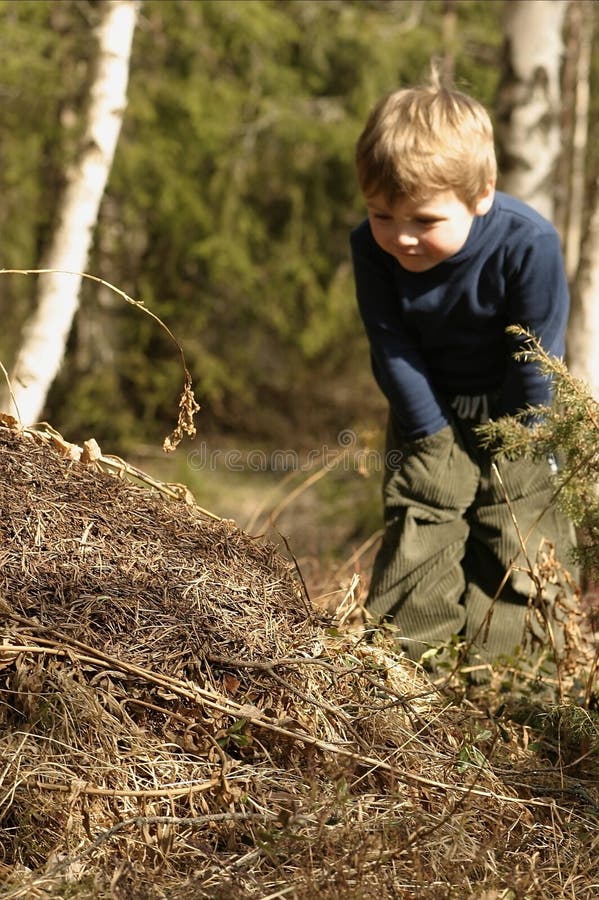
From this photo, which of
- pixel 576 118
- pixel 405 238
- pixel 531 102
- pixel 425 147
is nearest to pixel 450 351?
pixel 405 238

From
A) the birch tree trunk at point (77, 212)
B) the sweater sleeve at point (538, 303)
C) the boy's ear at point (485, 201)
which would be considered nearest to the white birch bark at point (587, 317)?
the sweater sleeve at point (538, 303)

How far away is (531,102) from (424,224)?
1880mm

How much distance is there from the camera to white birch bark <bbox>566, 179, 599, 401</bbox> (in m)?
3.92

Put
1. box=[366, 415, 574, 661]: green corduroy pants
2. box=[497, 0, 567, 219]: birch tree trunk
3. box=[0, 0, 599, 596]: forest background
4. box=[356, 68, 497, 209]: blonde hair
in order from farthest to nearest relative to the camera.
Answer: box=[0, 0, 599, 596]: forest background < box=[497, 0, 567, 219]: birch tree trunk < box=[366, 415, 574, 661]: green corduroy pants < box=[356, 68, 497, 209]: blonde hair

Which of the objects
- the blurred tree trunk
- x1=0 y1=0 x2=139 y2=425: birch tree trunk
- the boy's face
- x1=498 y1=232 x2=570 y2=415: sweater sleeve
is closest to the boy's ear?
the boy's face

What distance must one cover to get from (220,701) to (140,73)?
6.43 metres

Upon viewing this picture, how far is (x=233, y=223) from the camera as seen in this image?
7.97 metres

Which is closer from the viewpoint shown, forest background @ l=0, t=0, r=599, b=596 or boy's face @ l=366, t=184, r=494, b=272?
boy's face @ l=366, t=184, r=494, b=272

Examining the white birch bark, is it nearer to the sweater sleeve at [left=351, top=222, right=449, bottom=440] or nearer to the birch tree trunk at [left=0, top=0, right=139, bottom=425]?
the sweater sleeve at [left=351, top=222, right=449, bottom=440]

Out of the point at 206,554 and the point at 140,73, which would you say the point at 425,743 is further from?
the point at 140,73

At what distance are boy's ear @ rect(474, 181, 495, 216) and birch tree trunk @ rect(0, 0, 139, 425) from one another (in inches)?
91.0

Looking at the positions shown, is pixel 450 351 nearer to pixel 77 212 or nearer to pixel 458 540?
pixel 458 540

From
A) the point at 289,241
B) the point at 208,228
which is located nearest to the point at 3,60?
the point at 208,228

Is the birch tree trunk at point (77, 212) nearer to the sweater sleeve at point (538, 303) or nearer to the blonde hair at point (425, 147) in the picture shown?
the blonde hair at point (425, 147)
